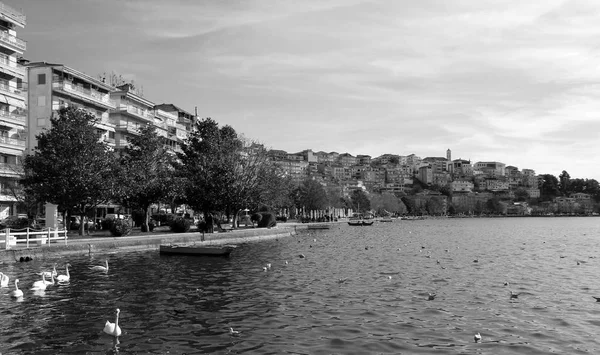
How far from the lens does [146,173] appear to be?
60750mm

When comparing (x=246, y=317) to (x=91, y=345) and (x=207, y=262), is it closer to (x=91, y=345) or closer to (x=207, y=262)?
(x=91, y=345)

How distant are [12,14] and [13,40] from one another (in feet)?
11.1

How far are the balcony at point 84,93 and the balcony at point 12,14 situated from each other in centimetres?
949

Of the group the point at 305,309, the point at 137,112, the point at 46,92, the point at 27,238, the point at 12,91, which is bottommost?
the point at 305,309

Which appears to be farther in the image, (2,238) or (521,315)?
(2,238)

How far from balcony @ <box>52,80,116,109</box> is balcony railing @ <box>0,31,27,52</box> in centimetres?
794

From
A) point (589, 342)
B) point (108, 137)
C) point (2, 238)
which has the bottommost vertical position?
point (589, 342)

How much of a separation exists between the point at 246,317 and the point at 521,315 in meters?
10.9

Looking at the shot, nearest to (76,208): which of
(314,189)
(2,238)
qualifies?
(2,238)

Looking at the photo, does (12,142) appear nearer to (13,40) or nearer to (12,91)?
(12,91)

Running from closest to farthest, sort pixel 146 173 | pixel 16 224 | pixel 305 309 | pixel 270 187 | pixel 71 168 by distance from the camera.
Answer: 1. pixel 305 309
2. pixel 71 168
3. pixel 16 224
4. pixel 146 173
5. pixel 270 187

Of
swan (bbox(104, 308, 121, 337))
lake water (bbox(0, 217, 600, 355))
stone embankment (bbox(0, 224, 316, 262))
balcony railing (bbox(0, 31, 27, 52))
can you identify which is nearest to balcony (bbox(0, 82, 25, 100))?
balcony railing (bbox(0, 31, 27, 52))

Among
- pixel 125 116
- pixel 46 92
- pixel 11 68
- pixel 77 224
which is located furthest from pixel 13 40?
pixel 125 116

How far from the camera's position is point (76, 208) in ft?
169
